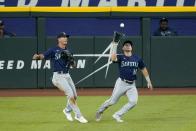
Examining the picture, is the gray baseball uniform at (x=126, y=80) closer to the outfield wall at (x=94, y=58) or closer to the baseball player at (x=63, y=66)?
the baseball player at (x=63, y=66)

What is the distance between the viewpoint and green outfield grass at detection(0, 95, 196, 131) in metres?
13.2

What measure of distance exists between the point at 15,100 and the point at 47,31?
5.32 meters

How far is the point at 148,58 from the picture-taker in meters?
22.1

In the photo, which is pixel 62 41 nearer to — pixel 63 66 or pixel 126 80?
pixel 63 66

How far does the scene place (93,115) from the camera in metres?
15.3

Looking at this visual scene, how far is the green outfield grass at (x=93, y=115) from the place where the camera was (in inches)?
522

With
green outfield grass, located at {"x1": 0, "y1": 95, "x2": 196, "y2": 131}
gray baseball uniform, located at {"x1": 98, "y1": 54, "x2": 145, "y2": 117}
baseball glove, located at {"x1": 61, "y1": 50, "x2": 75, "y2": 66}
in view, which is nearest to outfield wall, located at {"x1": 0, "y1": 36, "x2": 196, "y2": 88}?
green outfield grass, located at {"x1": 0, "y1": 95, "x2": 196, "y2": 131}

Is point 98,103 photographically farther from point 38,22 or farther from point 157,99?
point 38,22

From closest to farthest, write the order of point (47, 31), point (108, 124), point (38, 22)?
point (108, 124) → point (38, 22) → point (47, 31)

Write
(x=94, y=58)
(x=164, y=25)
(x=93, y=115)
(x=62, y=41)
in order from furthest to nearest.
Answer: (x=164, y=25) → (x=94, y=58) → (x=93, y=115) → (x=62, y=41)

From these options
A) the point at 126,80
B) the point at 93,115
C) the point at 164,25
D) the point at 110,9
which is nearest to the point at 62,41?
the point at 126,80

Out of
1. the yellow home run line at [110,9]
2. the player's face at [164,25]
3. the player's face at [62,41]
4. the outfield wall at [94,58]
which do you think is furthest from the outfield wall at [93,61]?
the player's face at [62,41]

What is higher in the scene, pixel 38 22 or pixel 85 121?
pixel 38 22

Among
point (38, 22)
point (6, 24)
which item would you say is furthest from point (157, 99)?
point (6, 24)
